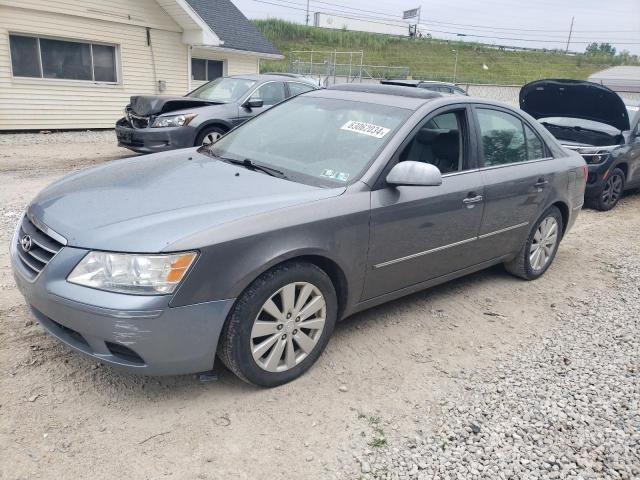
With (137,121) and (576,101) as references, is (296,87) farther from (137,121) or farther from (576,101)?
(576,101)

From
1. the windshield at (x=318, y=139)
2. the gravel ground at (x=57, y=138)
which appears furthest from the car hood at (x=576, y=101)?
the gravel ground at (x=57, y=138)

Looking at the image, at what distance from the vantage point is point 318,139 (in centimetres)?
365

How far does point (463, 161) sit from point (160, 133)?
5878mm

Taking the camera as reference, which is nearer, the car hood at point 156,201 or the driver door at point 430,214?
the car hood at point 156,201

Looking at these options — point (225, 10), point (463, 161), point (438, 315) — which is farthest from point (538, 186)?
point (225, 10)

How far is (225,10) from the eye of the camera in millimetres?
17734

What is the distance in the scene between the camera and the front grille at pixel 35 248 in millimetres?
2679

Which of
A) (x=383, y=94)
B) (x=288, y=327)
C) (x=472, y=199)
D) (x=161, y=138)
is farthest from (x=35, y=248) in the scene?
(x=161, y=138)

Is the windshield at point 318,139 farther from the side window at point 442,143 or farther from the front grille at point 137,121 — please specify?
the front grille at point 137,121

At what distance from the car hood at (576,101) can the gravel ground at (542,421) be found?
17.3 feet

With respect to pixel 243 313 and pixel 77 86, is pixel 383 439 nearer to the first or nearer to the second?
pixel 243 313

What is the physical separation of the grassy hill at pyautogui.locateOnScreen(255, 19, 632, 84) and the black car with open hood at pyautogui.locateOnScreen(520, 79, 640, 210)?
28.4m

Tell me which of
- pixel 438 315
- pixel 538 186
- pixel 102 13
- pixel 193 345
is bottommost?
pixel 438 315

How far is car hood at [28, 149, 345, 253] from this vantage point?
8.39 ft
